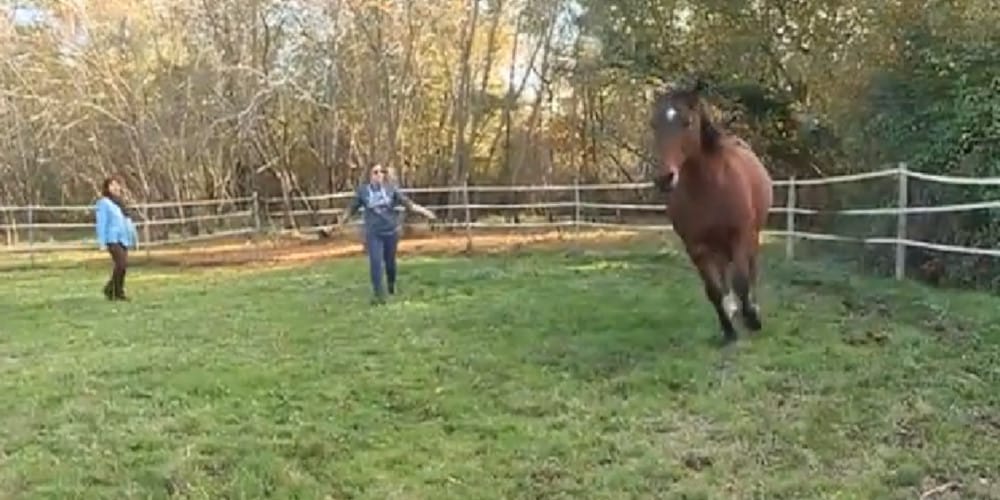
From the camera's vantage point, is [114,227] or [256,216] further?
[256,216]

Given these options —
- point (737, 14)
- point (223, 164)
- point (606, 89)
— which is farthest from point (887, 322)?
point (223, 164)

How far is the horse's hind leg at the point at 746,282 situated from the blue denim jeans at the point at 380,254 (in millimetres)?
3598

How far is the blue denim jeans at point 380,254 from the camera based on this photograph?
9.53m

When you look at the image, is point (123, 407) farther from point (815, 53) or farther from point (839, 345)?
point (815, 53)

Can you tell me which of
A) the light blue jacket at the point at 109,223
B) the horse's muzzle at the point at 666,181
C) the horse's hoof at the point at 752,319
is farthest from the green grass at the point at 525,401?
the light blue jacket at the point at 109,223

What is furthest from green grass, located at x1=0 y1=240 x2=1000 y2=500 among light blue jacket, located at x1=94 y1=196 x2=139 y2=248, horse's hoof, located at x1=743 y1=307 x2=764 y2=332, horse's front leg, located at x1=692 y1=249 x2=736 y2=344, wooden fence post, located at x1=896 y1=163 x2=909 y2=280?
light blue jacket, located at x1=94 y1=196 x2=139 y2=248

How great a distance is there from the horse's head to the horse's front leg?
567 millimetres

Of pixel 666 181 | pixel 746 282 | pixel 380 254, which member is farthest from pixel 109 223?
pixel 666 181

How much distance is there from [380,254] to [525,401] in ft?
14.0

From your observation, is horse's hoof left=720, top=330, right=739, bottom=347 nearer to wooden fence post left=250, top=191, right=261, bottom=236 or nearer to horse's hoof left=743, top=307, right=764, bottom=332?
horse's hoof left=743, top=307, right=764, bottom=332

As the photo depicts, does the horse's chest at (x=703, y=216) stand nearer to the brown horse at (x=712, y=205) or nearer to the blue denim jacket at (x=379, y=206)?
the brown horse at (x=712, y=205)

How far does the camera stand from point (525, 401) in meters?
5.56

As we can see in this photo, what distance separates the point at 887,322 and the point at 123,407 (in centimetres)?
452

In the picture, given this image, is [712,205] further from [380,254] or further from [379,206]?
[380,254]
